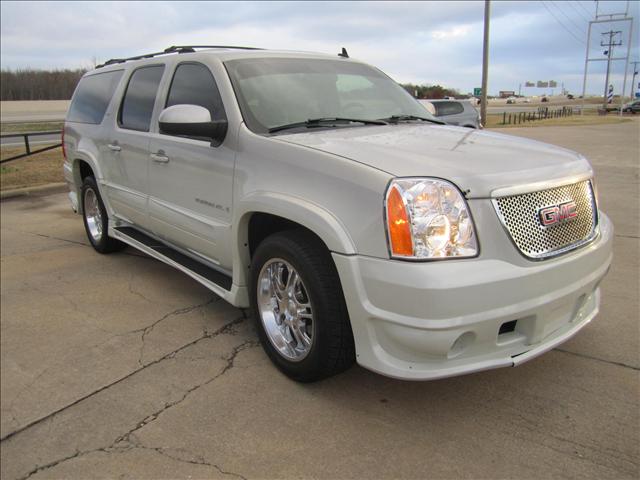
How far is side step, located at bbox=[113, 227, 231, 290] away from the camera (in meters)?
3.59

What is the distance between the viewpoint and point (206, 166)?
3521mm

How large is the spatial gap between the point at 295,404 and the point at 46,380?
162cm

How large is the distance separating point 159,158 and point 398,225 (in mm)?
2418

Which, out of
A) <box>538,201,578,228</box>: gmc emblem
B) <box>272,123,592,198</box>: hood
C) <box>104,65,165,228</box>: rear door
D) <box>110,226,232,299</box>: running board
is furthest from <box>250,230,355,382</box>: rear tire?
<box>104,65,165,228</box>: rear door

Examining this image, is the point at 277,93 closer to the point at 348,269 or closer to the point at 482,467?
the point at 348,269

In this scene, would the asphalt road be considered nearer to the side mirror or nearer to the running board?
the running board

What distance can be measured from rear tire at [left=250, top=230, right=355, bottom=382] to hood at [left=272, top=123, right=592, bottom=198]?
553 millimetres

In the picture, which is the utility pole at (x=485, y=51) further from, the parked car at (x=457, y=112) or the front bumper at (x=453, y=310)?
the front bumper at (x=453, y=310)

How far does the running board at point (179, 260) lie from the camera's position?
357cm

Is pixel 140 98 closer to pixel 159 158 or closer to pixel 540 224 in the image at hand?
pixel 159 158

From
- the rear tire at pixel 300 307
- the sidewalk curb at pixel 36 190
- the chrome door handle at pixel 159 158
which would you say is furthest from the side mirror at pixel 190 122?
the sidewalk curb at pixel 36 190

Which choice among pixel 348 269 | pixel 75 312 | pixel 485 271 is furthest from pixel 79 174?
pixel 485 271

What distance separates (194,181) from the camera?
3674 mm

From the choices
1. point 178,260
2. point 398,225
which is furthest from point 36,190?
point 398,225
